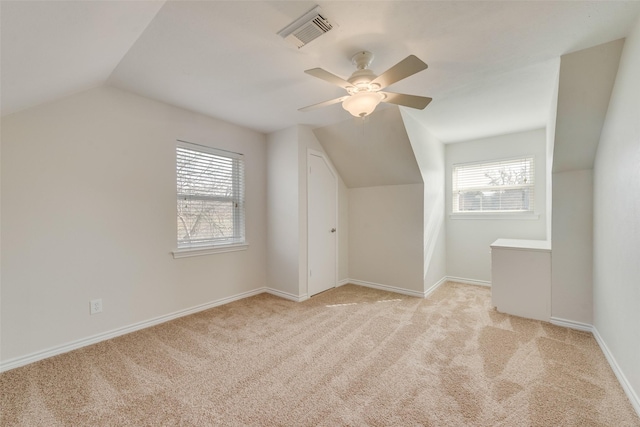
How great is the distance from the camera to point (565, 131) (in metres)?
2.34

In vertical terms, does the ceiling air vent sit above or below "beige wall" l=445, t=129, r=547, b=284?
above

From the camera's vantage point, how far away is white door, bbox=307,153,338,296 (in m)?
3.58

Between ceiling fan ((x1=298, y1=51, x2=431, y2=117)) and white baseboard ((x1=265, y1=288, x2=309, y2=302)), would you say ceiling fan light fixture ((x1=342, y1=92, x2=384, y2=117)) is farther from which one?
white baseboard ((x1=265, y1=288, x2=309, y2=302))

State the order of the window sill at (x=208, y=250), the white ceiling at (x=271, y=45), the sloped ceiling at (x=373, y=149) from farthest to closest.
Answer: the sloped ceiling at (x=373, y=149), the window sill at (x=208, y=250), the white ceiling at (x=271, y=45)

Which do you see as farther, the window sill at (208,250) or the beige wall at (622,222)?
the window sill at (208,250)

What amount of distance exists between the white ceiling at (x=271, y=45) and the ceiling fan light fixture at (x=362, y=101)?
0.32 metres

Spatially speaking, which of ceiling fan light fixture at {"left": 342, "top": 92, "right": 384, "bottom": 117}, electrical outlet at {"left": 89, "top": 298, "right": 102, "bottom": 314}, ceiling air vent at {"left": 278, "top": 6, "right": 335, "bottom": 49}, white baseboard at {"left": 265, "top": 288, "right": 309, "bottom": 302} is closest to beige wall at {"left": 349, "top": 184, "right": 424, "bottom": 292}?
white baseboard at {"left": 265, "top": 288, "right": 309, "bottom": 302}

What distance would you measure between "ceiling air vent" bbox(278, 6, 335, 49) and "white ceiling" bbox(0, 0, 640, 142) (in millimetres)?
39

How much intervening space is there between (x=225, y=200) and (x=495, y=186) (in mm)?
3852

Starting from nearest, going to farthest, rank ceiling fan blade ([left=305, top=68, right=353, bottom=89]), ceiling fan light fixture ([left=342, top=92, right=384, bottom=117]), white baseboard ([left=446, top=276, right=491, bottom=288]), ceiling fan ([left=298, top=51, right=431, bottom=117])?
ceiling fan blade ([left=305, top=68, right=353, bottom=89])
ceiling fan ([left=298, top=51, right=431, bottom=117])
ceiling fan light fixture ([left=342, top=92, right=384, bottom=117])
white baseboard ([left=446, top=276, right=491, bottom=288])

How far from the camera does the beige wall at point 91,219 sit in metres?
1.98

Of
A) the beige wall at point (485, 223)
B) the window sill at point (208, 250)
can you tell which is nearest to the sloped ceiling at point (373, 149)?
the beige wall at point (485, 223)

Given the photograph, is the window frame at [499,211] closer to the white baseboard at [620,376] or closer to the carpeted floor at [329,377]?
the carpeted floor at [329,377]

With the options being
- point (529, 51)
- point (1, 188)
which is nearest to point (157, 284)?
point (1, 188)
